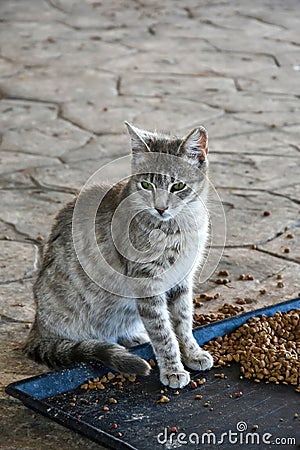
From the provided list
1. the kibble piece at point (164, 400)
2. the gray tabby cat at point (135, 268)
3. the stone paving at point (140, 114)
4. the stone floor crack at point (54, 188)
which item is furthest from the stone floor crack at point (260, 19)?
the kibble piece at point (164, 400)

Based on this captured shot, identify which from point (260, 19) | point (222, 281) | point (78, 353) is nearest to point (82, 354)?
point (78, 353)

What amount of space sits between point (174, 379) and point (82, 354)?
→ 0.36 meters

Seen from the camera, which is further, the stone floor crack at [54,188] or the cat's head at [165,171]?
the stone floor crack at [54,188]

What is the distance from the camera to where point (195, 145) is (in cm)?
321

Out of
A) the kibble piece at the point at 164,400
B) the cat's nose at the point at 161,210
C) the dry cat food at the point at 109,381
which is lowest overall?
the dry cat food at the point at 109,381

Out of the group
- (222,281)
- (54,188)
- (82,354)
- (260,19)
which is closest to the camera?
(82,354)

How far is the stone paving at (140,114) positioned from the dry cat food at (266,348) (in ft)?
1.40

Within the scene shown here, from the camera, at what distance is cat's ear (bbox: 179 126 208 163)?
3.16 meters

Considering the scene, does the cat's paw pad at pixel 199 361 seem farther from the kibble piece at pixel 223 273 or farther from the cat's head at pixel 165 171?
the kibble piece at pixel 223 273

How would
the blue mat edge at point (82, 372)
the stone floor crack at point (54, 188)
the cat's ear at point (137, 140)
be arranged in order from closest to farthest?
the blue mat edge at point (82, 372)
the cat's ear at point (137, 140)
the stone floor crack at point (54, 188)

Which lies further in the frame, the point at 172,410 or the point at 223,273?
the point at 223,273

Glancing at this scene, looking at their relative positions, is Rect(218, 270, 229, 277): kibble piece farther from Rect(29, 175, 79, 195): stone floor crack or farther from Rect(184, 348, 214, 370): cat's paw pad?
Rect(29, 175, 79, 195): stone floor crack

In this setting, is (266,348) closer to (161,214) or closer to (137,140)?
(161,214)

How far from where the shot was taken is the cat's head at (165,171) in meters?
3.21
